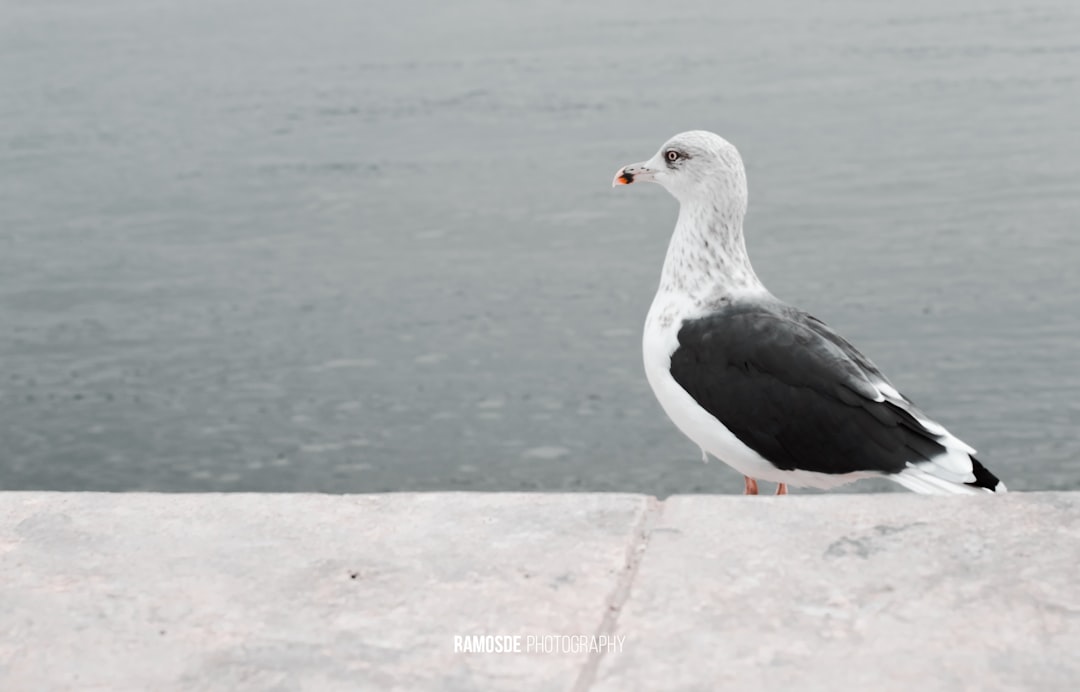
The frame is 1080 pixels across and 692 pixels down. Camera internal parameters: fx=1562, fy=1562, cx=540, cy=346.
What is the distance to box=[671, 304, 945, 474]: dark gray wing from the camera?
22.4 ft

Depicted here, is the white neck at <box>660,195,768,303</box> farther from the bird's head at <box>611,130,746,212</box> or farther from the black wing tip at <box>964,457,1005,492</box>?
the black wing tip at <box>964,457,1005,492</box>

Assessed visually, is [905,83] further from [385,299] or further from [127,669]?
[127,669]

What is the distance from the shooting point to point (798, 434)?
23.1 feet

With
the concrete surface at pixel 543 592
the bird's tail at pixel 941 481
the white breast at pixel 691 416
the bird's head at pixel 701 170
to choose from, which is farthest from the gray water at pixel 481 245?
the concrete surface at pixel 543 592

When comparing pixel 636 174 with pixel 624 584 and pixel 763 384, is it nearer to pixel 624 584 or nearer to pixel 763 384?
pixel 763 384

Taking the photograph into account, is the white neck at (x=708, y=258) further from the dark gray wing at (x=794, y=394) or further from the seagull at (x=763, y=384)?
the dark gray wing at (x=794, y=394)

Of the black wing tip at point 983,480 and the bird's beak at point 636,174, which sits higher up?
the bird's beak at point 636,174

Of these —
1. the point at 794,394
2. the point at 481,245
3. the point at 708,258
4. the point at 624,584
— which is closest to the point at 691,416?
the point at 794,394

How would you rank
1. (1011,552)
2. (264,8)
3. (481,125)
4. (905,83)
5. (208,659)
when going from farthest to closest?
(264,8)
(905,83)
(481,125)
(1011,552)
(208,659)

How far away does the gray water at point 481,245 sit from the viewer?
14.2 meters

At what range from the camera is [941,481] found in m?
6.65

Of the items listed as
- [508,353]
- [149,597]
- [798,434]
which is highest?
[149,597]

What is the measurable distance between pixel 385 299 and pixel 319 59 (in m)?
18.8

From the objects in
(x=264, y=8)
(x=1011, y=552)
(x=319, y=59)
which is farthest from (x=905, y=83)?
(x=1011, y=552)
